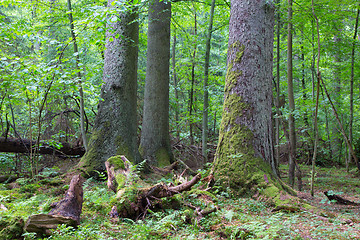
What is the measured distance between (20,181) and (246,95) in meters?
5.09

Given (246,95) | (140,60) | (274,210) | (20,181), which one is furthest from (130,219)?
(140,60)

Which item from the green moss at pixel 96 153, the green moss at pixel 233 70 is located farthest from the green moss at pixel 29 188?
the green moss at pixel 233 70

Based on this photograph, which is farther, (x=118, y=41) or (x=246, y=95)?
(x=118, y=41)

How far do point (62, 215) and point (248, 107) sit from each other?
11.2ft

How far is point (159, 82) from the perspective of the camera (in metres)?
8.63

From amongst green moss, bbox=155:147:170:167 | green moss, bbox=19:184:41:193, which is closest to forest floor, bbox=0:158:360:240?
green moss, bbox=19:184:41:193

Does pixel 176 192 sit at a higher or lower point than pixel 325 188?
higher

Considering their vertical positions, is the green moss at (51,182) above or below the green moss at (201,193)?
below

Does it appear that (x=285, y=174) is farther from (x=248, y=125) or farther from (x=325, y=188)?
(x=248, y=125)

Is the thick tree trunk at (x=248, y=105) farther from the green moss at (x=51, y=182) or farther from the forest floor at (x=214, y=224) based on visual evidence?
the green moss at (x=51, y=182)

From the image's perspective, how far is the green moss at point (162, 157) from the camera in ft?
27.1

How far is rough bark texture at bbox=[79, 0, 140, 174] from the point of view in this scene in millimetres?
6715

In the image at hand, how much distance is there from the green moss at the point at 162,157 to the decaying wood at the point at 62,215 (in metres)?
4.91

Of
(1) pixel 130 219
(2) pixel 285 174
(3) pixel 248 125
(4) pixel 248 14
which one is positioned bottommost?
(2) pixel 285 174
